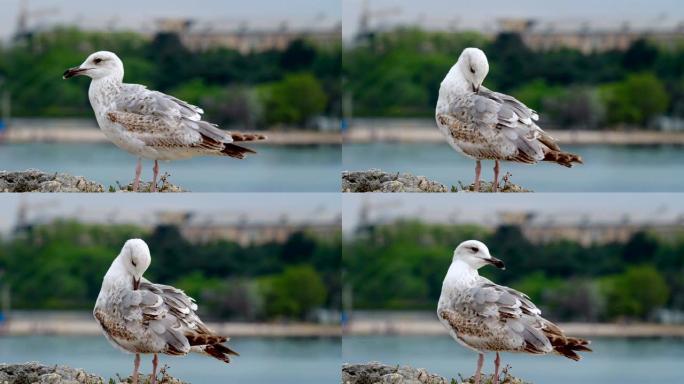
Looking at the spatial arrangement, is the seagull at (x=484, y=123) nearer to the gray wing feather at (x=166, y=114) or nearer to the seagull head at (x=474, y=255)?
the seagull head at (x=474, y=255)

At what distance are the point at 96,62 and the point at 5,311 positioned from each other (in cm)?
278

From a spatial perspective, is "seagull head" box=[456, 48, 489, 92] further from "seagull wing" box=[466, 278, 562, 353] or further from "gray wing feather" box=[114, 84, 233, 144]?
"gray wing feather" box=[114, 84, 233, 144]

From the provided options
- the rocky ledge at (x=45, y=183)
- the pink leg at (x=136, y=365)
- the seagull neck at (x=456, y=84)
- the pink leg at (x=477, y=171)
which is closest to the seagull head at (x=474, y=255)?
the pink leg at (x=477, y=171)

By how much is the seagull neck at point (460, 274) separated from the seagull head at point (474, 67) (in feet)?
3.33

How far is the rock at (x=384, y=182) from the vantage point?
31.7 ft

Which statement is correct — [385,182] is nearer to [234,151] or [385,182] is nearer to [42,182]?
[234,151]

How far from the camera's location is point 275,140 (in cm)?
1061

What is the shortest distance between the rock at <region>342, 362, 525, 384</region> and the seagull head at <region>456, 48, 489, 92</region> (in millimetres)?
1868

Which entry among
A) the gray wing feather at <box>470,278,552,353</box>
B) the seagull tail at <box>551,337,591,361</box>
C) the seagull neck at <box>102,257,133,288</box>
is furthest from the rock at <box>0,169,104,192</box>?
the seagull tail at <box>551,337,591,361</box>

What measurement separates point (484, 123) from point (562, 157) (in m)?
0.51

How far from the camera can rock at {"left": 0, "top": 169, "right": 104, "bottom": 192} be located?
9680 millimetres

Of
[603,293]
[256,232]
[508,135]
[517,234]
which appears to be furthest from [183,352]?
[603,293]

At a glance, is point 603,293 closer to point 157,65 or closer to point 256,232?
point 256,232

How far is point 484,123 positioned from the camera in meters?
8.27
